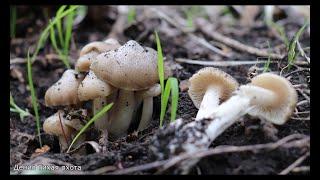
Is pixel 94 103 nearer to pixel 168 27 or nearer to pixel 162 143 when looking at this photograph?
pixel 162 143

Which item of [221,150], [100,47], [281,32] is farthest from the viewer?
[281,32]

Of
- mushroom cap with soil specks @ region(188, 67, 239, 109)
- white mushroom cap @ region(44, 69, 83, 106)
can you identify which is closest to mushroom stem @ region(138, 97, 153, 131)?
mushroom cap with soil specks @ region(188, 67, 239, 109)

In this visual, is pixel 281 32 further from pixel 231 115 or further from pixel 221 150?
pixel 221 150

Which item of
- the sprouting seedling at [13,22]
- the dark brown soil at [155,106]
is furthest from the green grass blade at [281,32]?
→ the sprouting seedling at [13,22]

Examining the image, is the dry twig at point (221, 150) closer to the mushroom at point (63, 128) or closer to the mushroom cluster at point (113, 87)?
the mushroom cluster at point (113, 87)

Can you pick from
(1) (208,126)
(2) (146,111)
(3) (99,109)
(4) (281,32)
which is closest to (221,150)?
(1) (208,126)

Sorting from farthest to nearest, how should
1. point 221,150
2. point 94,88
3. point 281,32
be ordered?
point 281,32, point 94,88, point 221,150

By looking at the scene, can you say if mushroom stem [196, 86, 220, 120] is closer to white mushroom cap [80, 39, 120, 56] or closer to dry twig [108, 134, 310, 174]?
dry twig [108, 134, 310, 174]
